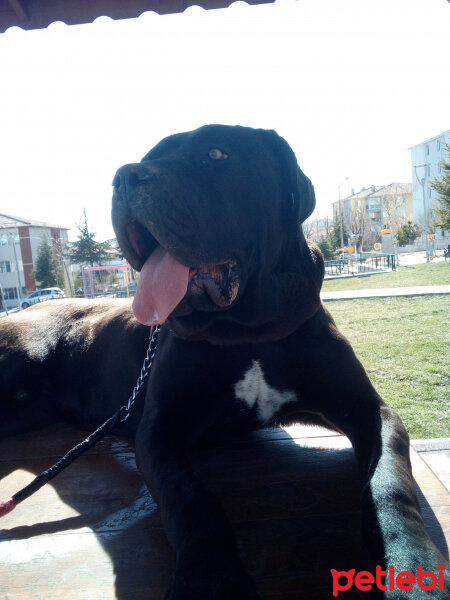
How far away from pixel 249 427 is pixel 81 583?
0.89 metres

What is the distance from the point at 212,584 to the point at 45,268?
45818 millimetres

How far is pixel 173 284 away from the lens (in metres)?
1.73

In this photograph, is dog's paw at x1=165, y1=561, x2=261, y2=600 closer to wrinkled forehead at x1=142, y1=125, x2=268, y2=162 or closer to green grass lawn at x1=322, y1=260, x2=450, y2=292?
wrinkled forehead at x1=142, y1=125, x2=268, y2=162

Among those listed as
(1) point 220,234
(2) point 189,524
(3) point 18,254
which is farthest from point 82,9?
(3) point 18,254

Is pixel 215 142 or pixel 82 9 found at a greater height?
pixel 82 9

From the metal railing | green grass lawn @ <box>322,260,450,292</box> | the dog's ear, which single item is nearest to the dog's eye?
the dog's ear

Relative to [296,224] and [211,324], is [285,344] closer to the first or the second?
[211,324]

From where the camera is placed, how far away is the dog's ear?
80.8 inches

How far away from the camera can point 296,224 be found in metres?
2.04

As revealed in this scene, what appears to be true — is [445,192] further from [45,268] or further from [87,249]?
[45,268]

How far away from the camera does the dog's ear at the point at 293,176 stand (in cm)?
205

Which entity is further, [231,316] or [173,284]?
[231,316]

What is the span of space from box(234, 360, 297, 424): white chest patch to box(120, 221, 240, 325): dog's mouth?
0.32 meters

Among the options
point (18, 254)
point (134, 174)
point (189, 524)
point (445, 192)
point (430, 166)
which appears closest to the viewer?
point (189, 524)
